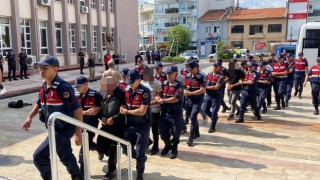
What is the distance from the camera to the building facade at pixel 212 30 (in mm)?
53250

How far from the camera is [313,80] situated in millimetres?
9188

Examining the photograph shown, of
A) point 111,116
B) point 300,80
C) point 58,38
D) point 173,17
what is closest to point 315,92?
point 300,80

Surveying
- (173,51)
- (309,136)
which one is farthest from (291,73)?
(173,51)

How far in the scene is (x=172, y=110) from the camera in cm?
558

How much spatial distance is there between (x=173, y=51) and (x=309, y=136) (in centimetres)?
4589

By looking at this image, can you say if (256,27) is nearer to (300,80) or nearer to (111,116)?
(300,80)

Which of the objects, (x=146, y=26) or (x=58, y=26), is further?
(x=146, y=26)

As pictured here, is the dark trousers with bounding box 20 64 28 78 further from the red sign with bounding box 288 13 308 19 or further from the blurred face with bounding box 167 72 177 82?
the red sign with bounding box 288 13 308 19

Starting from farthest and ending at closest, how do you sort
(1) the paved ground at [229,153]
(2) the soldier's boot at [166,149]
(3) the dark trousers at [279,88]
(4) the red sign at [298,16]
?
(4) the red sign at [298,16], (3) the dark trousers at [279,88], (2) the soldier's boot at [166,149], (1) the paved ground at [229,153]

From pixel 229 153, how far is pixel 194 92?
4.57ft

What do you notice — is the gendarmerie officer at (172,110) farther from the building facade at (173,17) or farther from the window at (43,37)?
the building facade at (173,17)

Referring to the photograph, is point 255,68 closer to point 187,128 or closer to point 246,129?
point 246,129

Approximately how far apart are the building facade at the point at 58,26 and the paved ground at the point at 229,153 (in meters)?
11.4

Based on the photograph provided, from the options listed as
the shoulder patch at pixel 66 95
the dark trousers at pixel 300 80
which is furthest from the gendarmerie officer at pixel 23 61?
the shoulder patch at pixel 66 95
